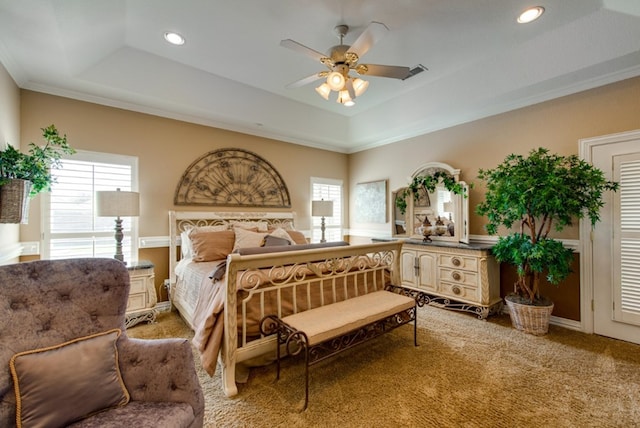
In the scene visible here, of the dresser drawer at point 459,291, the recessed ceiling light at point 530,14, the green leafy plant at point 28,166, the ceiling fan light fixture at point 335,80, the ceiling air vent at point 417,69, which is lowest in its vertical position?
the dresser drawer at point 459,291

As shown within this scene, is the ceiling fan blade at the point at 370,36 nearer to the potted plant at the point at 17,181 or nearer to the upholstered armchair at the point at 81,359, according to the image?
the upholstered armchair at the point at 81,359

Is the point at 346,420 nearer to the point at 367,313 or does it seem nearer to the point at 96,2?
the point at 367,313

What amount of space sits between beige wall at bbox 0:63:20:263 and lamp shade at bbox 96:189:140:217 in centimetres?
72

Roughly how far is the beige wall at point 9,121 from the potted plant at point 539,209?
4994 mm

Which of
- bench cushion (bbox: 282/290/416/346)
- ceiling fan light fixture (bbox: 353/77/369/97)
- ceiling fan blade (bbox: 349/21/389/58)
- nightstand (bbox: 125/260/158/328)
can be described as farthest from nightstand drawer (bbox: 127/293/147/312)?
ceiling fan blade (bbox: 349/21/389/58)

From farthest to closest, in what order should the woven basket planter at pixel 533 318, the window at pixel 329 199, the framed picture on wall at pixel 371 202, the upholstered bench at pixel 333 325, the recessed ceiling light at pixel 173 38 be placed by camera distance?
the window at pixel 329 199
the framed picture on wall at pixel 371 202
the woven basket planter at pixel 533 318
the recessed ceiling light at pixel 173 38
the upholstered bench at pixel 333 325

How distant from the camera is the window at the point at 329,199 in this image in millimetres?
5375

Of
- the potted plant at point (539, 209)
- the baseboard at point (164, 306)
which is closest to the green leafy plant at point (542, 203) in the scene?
the potted plant at point (539, 209)

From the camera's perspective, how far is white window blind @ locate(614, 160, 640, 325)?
2693 millimetres

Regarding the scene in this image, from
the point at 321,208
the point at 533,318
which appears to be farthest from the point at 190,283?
the point at 533,318

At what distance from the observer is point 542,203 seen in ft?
8.98

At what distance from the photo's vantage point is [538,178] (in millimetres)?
2803

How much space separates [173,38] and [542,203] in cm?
419

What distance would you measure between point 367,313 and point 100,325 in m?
1.78
